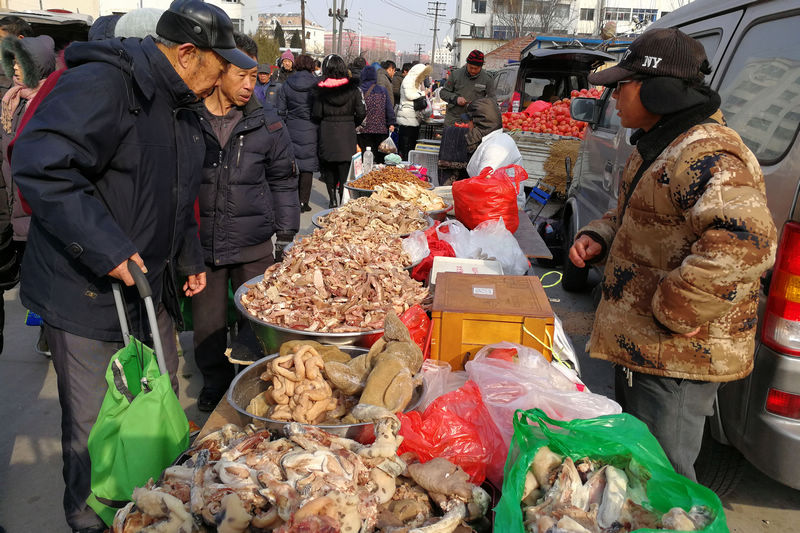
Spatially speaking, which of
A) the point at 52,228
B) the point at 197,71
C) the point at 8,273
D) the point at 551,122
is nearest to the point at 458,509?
the point at 52,228

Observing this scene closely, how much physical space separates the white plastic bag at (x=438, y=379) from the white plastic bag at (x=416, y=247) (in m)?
1.19

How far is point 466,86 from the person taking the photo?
968cm

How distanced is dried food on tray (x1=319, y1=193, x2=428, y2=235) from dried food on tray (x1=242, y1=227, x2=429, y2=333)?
82 centimetres

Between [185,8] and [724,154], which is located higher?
[185,8]

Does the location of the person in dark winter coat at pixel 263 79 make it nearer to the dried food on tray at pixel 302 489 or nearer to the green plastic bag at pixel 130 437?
the green plastic bag at pixel 130 437

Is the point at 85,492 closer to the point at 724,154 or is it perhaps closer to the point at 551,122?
the point at 724,154

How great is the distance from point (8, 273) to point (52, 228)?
Result: 225 cm

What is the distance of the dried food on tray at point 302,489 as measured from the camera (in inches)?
50.9

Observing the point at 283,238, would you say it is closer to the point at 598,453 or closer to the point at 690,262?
the point at 690,262

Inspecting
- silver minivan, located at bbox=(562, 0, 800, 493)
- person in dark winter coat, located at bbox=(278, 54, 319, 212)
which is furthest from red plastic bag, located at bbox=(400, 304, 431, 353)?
person in dark winter coat, located at bbox=(278, 54, 319, 212)

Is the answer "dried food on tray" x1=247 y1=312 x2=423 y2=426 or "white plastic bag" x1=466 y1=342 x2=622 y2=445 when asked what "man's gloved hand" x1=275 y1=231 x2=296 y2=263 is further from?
"white plastic bag" x1=466 y1=342 x2=622 y2=445

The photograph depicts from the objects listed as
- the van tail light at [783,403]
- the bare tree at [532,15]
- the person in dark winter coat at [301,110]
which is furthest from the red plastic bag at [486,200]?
the bare tree at [532,15]

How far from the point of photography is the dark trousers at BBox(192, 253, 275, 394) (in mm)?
3955

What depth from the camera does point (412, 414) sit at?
1.89 metres
